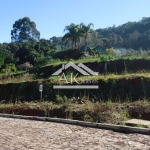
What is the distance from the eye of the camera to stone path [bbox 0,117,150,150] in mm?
4211

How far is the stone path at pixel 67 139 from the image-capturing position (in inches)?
166

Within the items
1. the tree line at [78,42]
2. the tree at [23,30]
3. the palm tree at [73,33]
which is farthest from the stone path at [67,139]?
the tree at [23,30]

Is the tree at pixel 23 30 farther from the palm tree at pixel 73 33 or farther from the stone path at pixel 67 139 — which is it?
the stone path at pixel 67 139

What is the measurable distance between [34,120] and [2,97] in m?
6.80

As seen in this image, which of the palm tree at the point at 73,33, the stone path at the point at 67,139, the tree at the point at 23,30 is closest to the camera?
the stone path at the point at 67,139

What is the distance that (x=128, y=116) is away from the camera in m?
6.48

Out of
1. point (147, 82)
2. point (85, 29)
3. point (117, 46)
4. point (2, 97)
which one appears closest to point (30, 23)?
point (117, 46)

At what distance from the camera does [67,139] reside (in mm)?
4773

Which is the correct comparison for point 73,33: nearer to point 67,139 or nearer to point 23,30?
point 67,139

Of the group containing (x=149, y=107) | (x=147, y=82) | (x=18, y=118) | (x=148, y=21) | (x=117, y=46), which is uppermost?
(x=148, y=21)

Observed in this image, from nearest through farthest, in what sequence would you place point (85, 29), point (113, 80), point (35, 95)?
point (113, 80) < point (35, 95) < point (85, 29)

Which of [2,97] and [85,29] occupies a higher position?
[85,29]

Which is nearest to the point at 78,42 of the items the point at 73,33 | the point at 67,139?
the point at 73,33

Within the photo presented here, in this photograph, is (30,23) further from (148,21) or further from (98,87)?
(98,87)
